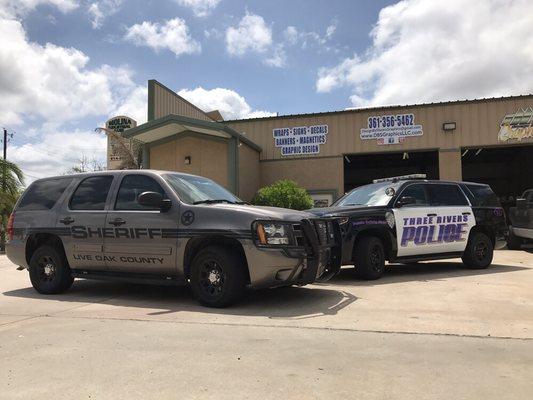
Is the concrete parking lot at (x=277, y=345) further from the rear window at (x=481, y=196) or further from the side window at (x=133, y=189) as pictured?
the rear window at (x=481, y=196)

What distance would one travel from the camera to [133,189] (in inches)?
285

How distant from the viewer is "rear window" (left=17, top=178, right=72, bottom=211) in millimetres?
7922

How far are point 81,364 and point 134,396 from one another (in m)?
0.95

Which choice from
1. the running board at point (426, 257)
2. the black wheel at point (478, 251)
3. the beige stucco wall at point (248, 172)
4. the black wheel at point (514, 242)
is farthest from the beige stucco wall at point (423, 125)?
the running board at point (426, 257)

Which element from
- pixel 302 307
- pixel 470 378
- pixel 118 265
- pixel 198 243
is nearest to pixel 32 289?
pixel 118 265

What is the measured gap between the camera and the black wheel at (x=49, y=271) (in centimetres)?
769

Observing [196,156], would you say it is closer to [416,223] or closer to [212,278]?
[416,223]

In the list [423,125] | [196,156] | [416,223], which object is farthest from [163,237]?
[423,125]

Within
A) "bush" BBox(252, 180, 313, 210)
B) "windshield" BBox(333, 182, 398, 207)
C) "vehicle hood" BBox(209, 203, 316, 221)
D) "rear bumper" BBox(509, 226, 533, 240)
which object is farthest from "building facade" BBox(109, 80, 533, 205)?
"vehicle hood" BBox(209, 203, 316, 221)

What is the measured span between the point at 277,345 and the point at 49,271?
4611 mm

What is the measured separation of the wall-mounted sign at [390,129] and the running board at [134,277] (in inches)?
558

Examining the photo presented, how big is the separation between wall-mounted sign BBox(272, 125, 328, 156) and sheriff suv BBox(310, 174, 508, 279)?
993 cm

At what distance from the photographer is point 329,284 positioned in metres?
8.40

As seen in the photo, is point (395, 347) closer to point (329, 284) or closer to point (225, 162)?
point (329, 284)
